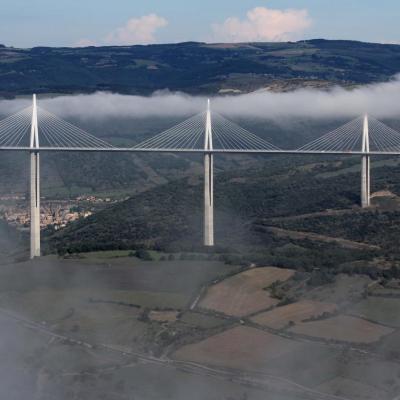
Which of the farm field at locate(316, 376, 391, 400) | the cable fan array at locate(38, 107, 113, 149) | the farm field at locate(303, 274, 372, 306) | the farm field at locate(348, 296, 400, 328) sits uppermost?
the cable fan array at locate(38, 107, 113, 149)

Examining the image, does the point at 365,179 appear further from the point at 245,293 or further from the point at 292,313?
the point at 292,313

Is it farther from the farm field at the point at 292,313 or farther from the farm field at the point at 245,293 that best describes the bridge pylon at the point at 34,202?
the farm field at the point at 292,313

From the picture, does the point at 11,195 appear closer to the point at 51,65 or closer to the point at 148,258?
the point at 148,258

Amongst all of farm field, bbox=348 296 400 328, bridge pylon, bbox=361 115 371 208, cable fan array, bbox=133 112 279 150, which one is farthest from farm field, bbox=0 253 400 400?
cable fan array, bbox=133 112 279 150

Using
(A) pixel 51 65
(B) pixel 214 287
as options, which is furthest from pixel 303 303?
(A) pixel 51 65

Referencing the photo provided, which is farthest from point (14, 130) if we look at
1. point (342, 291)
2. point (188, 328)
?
point (188, 328)

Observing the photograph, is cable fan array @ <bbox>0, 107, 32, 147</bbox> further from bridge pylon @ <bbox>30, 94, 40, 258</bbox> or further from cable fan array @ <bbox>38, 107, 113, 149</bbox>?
bridge pylon @ <bbox>30, 94, 40, 258</bbox>
